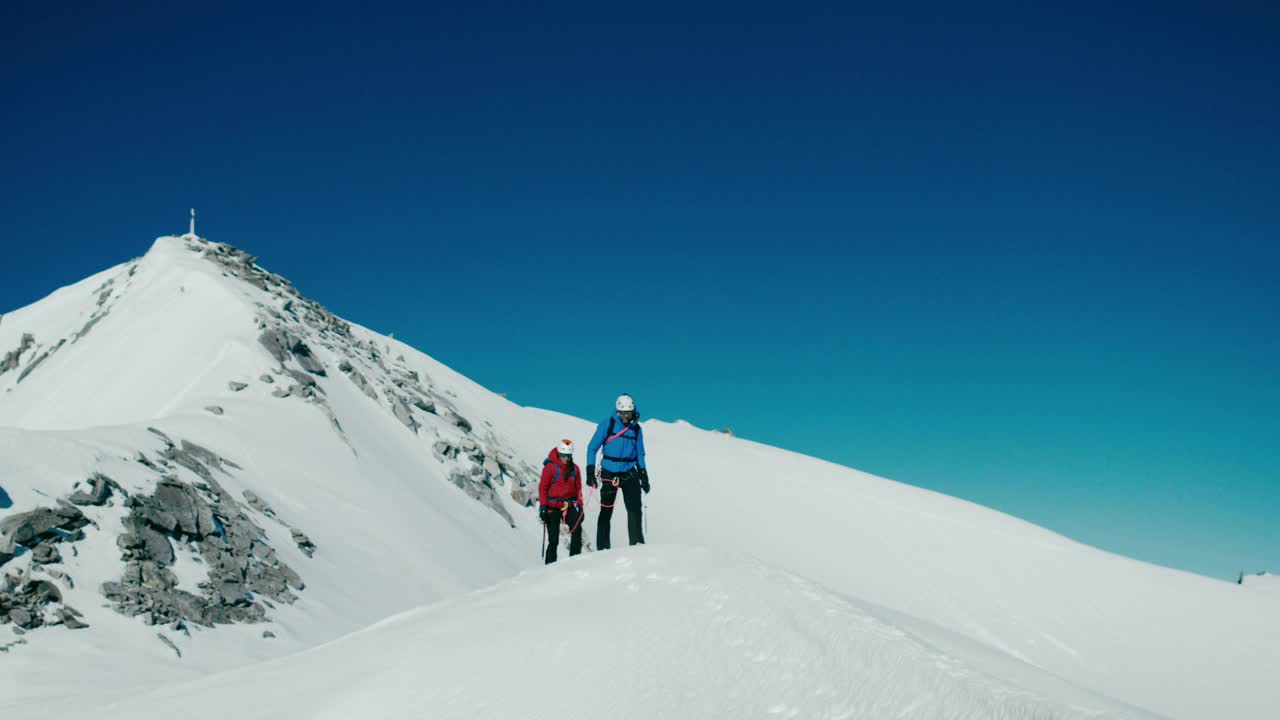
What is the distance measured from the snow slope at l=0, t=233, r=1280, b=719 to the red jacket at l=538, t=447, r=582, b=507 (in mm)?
3126

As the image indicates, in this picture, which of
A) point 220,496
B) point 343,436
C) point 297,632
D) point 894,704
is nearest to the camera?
point 894,704

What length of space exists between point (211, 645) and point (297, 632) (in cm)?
123

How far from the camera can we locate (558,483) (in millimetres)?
10656

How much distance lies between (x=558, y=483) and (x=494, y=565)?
5592 mm

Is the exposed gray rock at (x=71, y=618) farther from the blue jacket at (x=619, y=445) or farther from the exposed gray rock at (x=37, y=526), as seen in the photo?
the blue jacket at (x=619, y=445)

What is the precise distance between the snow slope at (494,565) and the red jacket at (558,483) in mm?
3126

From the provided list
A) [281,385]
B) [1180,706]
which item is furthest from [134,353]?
[1180,706]

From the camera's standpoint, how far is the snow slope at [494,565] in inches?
167

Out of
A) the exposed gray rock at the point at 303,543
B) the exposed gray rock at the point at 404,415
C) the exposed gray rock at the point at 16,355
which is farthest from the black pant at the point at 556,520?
the exposed gray rock at the point at 16,355

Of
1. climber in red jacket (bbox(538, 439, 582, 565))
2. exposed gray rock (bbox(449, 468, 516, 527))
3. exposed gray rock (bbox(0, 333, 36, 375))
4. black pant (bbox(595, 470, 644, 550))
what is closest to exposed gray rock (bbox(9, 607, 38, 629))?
climber in red jacket (bbox(538, 439, 582, 565))

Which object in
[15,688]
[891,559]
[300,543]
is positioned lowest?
[15,688]

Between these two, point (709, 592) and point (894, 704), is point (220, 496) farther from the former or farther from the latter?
point (894, 704)

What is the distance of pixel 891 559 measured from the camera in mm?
25672

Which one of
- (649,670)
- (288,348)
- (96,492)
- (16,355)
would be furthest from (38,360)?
(649,670)
